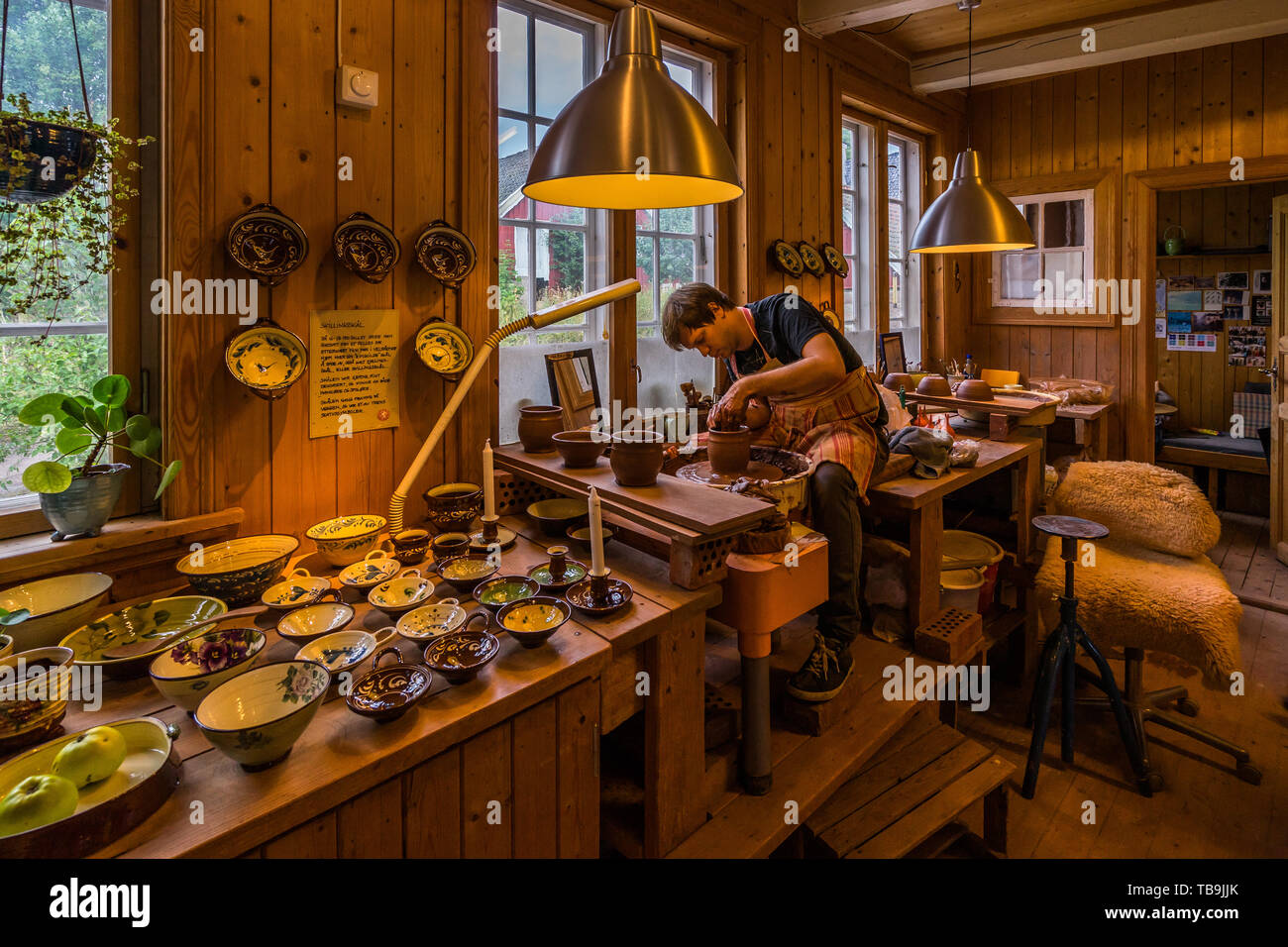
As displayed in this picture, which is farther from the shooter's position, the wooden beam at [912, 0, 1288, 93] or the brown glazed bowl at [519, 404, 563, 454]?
the wooden beam at [912, 0, 1288, 93]

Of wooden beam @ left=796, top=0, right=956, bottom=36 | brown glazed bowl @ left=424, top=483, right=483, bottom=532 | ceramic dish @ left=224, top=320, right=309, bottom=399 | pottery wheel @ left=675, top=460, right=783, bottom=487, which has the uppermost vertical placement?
wooden beam @ left=796, top=0, right=956, bottom=36

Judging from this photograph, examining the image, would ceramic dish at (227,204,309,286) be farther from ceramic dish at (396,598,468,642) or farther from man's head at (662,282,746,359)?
man's head at (662,282,746,359)

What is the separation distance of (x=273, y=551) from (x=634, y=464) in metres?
0.93

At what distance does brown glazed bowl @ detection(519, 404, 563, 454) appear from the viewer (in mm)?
2340

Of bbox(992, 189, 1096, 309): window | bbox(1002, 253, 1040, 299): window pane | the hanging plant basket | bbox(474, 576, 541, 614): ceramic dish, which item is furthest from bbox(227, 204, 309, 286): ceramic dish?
bbox(1002, 253, 1040, 299): window pane

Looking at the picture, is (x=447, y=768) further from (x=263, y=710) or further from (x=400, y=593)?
(x=400, y=593)

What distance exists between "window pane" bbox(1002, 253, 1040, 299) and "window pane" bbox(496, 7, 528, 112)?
400 centimetres

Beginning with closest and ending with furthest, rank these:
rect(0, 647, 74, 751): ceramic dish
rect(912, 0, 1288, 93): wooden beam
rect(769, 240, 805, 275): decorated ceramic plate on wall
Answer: rect(0, 647, 74, 751): ceramic dish
rect(769, 240, 805, 275): decorated ceramic plate on wall
rect(912, 0, 1288, 93): wooden beam

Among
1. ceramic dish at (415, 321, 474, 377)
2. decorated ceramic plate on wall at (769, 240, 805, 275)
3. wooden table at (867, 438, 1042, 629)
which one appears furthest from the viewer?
decorated ceramic plate on wall at (769, 240, 805, 275)

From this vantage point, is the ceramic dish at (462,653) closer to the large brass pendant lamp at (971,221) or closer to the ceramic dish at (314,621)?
the ceramic dish at (314,621)

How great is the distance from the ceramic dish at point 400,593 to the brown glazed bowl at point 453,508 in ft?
1.07

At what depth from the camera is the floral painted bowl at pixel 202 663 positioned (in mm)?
1196

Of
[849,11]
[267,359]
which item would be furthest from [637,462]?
[849,11]

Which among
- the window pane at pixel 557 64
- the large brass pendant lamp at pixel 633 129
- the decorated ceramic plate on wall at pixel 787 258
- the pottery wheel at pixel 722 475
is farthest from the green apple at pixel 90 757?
the decorated ceramic plate on wall at pixel 787 258
